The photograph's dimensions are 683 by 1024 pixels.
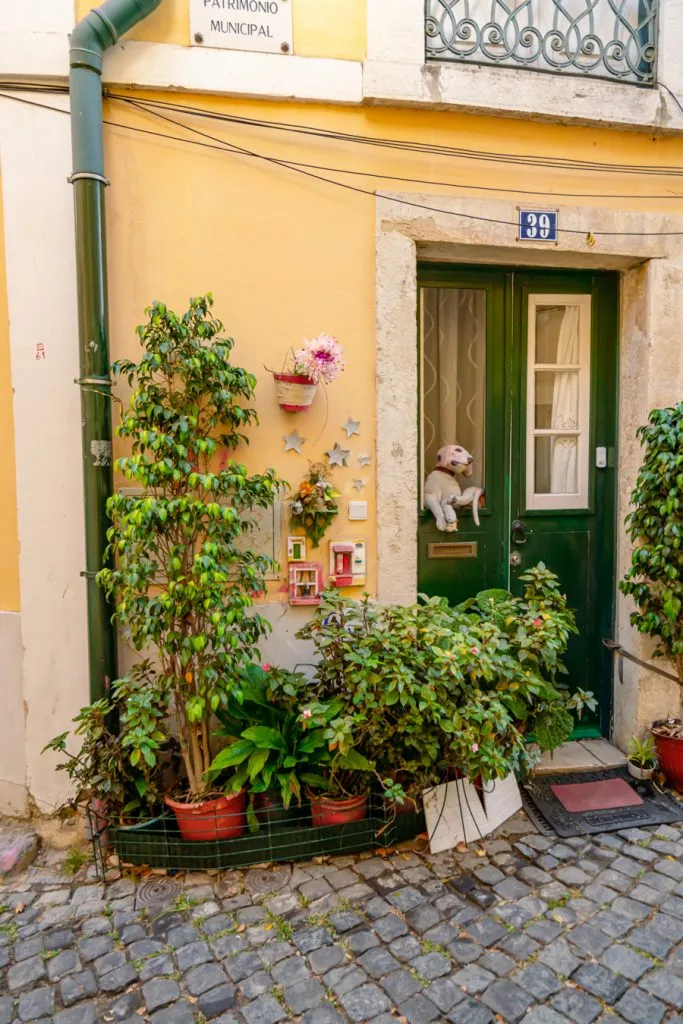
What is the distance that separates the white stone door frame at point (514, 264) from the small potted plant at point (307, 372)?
0.41 meters

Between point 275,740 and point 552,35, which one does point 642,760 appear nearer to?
point 275,740

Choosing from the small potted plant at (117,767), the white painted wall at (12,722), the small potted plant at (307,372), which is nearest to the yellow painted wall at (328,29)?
the small potted plant at (307,372)

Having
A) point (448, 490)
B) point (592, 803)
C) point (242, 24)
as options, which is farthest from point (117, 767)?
point (242, 24)

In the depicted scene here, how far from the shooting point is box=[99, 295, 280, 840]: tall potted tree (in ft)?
9.05

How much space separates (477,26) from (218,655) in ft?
12.0

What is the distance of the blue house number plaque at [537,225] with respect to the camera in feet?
11.8

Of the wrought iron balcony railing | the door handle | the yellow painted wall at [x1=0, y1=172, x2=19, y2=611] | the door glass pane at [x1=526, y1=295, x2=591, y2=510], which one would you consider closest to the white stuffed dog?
the door handle

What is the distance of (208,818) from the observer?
9.58ft

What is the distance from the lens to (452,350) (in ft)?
13.1

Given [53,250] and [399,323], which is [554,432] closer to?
[399,323]

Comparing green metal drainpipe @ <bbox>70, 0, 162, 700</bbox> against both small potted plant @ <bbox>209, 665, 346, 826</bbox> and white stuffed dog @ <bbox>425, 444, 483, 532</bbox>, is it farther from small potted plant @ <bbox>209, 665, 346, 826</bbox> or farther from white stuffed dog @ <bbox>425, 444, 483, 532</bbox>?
white stuffed dog @ <bbox>425, 444, 483, 532</bbox>

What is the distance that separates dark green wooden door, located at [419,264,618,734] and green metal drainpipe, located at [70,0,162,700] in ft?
6.17

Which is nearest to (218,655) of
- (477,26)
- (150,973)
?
(150,973)

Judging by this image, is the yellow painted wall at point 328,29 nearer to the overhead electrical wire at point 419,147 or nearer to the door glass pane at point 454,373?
the overhead electrical wire at point 419,147
